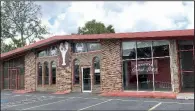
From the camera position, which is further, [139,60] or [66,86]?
[66,86]

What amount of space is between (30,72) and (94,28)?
29.7m

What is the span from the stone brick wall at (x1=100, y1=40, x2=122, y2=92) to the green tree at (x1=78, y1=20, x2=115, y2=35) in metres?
33.7

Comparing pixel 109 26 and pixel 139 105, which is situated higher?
pixel 109 26

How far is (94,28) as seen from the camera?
59.5 meters

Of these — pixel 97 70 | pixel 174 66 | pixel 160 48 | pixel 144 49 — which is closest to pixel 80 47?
pixel 97 70

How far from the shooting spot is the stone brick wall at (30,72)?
30.6 meters

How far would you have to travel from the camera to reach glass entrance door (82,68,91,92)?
85.5 ft

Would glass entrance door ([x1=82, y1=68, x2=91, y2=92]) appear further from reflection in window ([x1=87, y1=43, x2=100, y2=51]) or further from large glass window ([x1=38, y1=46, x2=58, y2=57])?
large glass window ([x1=38, y1=46, x2=58, y2=57])

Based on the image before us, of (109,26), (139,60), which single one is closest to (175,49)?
(139,60)

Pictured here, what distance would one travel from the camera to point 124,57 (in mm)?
23922

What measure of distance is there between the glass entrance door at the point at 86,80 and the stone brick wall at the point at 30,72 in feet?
20.5

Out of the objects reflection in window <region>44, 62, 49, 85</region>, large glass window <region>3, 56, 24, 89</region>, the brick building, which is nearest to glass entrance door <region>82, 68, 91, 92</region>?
the brick building

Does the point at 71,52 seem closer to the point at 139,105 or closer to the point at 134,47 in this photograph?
the point at 134,47

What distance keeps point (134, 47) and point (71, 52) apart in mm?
6162
